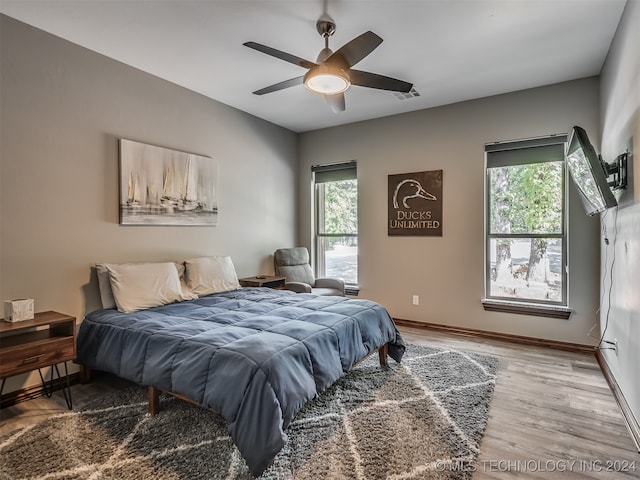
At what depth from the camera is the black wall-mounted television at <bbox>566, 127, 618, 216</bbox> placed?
2.32m

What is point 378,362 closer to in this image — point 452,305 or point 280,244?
point 452,305

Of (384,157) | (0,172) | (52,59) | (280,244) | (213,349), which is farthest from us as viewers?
(280,244)

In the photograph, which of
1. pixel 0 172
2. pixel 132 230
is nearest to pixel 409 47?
pixel 132 230

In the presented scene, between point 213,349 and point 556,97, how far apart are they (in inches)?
164

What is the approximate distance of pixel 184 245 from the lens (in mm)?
3885

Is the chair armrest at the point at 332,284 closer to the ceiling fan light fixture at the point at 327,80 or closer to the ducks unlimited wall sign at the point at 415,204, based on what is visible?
the ducks unlimited wall sign at the point at 415,204

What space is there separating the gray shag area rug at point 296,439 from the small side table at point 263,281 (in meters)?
1.79

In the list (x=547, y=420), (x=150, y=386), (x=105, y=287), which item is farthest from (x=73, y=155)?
(x=547, y=420)

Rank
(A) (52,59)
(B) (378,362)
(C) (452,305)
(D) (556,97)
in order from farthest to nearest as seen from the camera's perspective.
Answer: (C) (452,305), (D) (556,97), (B) (378,362), (A) (52,59)

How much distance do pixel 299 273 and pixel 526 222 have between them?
2.83 m

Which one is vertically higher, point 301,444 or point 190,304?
point 190,304

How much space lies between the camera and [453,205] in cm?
439

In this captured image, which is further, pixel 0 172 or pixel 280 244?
pixel 280 244

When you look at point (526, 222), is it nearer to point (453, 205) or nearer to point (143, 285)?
point (453, 205)
